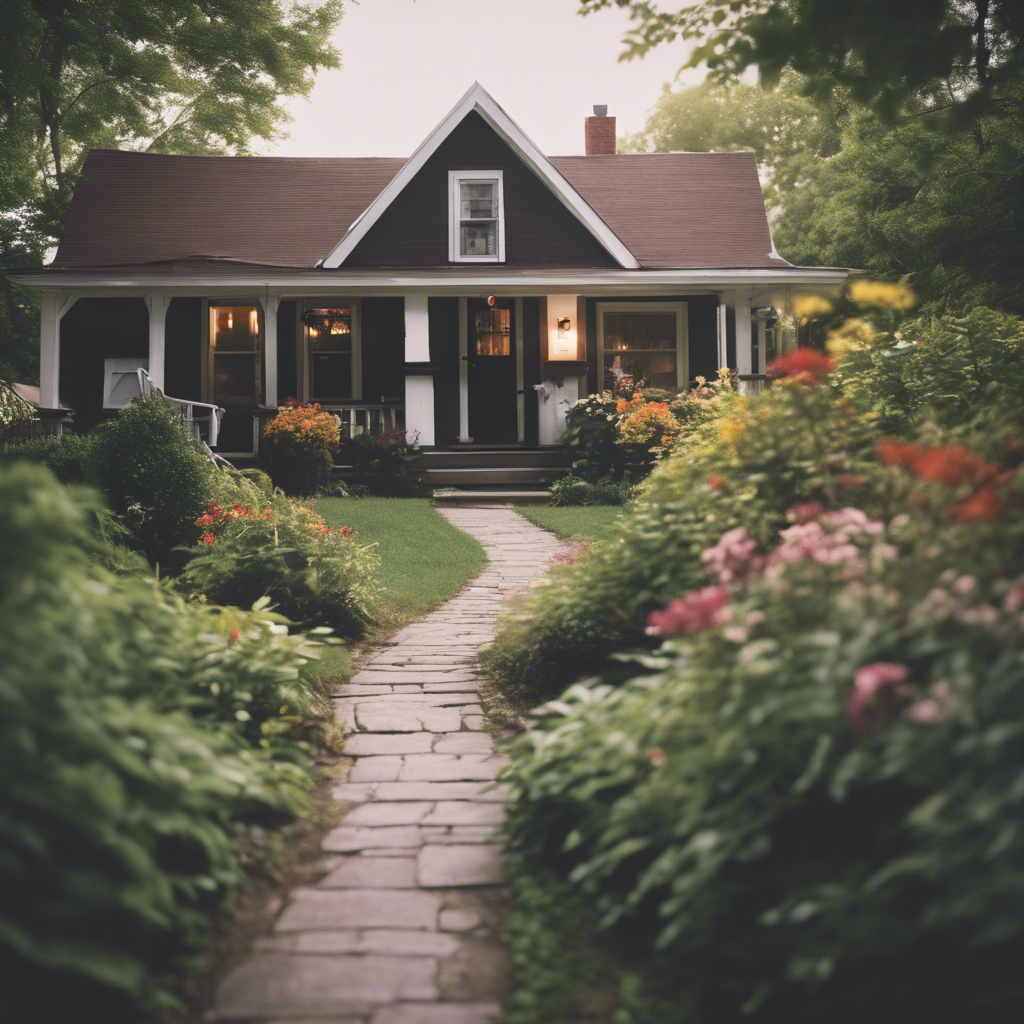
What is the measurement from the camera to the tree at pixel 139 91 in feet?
63.3

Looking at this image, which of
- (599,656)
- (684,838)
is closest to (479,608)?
(599,656)

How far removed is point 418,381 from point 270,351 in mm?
2147

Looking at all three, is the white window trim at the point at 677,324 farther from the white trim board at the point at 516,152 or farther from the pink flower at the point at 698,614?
the pink flower at the point at 698,614

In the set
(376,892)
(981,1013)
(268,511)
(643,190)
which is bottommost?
(376,892)

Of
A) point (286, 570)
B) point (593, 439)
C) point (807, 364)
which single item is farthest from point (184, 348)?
point (807, 364)

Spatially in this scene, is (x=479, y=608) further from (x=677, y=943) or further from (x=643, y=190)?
(x=643, y=190)

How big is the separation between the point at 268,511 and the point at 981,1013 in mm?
5784

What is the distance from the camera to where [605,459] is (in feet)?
44.1

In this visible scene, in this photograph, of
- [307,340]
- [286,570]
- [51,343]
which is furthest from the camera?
[307,340]

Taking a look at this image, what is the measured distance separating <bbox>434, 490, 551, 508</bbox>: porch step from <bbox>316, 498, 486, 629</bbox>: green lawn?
463 mm

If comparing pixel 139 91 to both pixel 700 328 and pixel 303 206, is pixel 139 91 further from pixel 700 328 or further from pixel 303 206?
pixel 700 328

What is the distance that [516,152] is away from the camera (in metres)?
15.6

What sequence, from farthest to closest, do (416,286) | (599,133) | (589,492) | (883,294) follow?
1. (599,133)
2. (416,286)
3. (589,492)
4. (883,294)

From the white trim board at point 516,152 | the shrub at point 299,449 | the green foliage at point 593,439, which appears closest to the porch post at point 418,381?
the shrub at point 299,449
